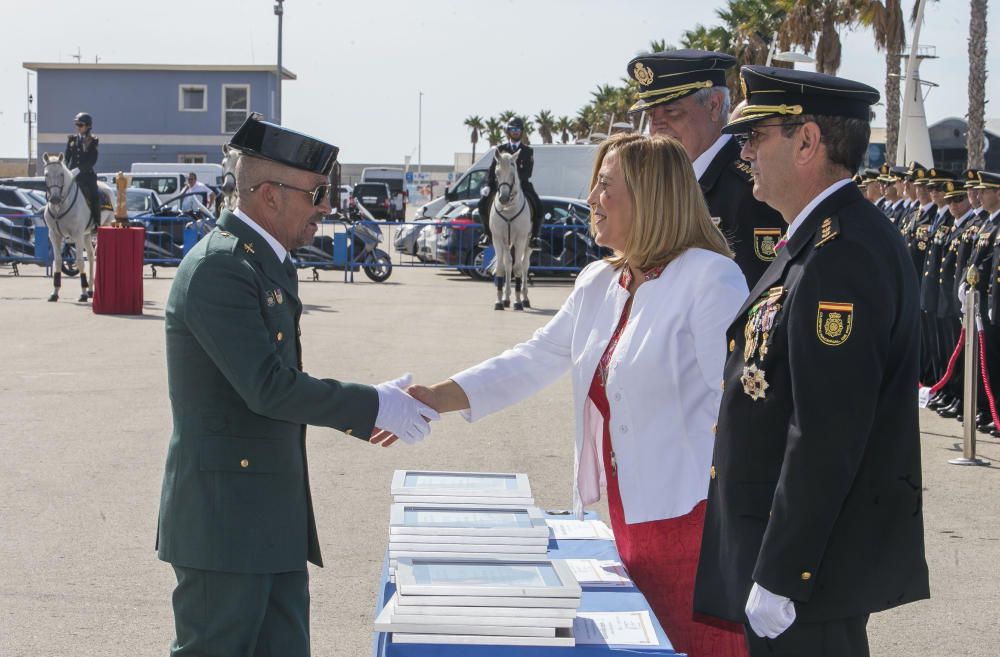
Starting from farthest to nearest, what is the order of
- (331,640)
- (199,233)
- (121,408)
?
(199,233)
(121,408)
(331,640)

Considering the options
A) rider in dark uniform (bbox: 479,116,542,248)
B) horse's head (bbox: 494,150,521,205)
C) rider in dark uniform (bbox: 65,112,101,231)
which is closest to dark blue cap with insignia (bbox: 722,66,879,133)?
horse's head (bbox: 494,150,521,205)

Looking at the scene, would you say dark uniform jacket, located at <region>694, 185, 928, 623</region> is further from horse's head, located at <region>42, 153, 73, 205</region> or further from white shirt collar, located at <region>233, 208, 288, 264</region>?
horse's head, located at <region>42, 153, 73, 205</region>

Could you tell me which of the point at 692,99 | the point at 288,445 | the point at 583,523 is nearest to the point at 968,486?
the point at 692,99

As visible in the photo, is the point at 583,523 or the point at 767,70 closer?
the point at 767,70

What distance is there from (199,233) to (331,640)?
69.6 feet

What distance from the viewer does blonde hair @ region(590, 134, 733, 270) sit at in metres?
3.69

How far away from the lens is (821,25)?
117 feet

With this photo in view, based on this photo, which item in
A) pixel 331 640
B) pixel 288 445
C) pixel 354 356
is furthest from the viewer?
pixel 354 356

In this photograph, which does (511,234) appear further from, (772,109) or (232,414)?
(772,109)

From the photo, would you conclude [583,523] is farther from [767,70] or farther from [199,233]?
[199,233]

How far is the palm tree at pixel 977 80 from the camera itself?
2805cm

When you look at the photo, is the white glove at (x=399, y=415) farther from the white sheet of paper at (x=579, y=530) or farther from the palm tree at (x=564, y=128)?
the palm tree at (x=564, y=128)

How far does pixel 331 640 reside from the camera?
17.2 feet

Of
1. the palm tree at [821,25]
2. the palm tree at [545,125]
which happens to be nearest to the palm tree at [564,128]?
the palm tree at [545,125]
